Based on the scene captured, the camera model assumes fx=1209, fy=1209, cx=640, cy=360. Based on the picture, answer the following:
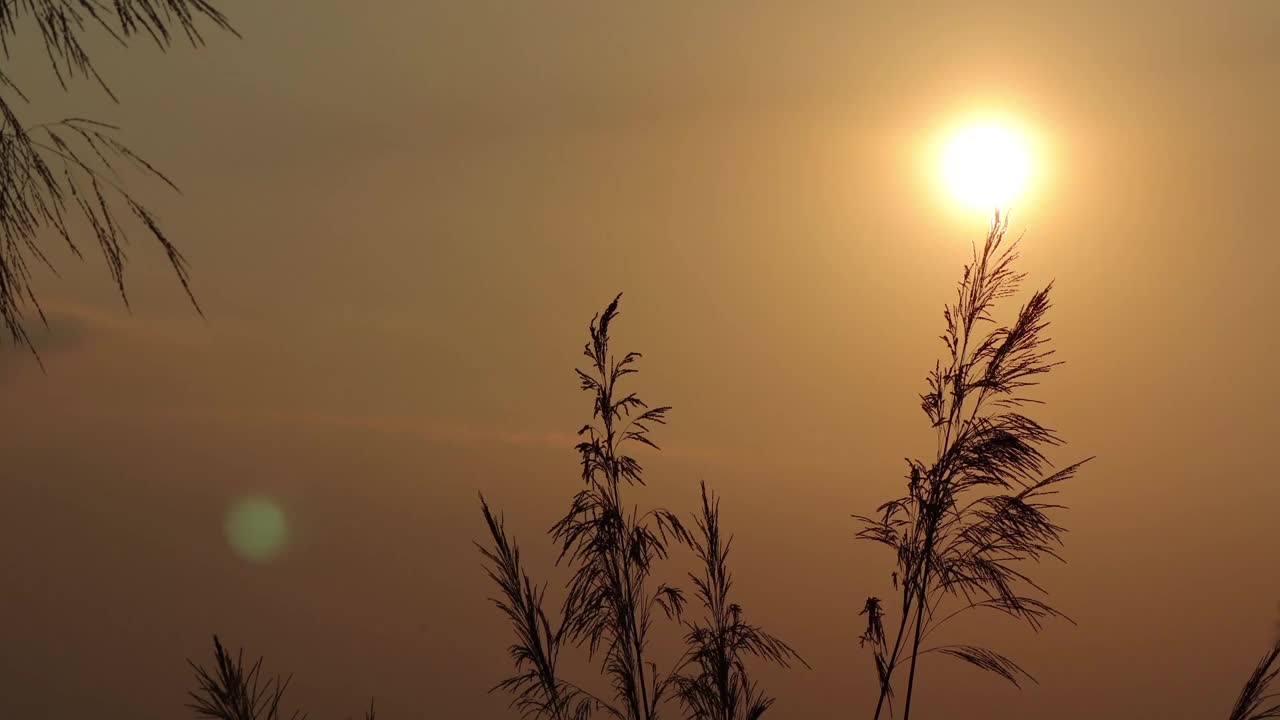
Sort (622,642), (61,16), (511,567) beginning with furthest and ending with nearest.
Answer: (622,642) < (511,567) < (61,16)

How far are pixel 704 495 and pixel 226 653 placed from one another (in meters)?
2.70

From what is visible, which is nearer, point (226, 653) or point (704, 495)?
point (226, 653)

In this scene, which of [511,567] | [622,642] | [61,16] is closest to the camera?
[61,16]

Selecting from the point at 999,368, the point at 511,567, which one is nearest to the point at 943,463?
the point at 999,368

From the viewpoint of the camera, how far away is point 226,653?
3.03m

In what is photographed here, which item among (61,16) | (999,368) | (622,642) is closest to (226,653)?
(61,16)

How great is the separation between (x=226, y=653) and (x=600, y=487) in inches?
96.7

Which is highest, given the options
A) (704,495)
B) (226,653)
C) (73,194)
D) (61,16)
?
(61,16)

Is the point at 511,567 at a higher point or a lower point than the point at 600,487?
lower

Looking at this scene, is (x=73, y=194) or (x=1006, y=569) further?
(x=1006, y=569)

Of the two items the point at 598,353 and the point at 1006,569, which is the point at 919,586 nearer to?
the point at 1006,569

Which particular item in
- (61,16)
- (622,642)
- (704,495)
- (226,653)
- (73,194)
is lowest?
(226,653)

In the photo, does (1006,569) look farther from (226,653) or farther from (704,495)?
(226,653)

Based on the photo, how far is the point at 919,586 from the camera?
527cm
